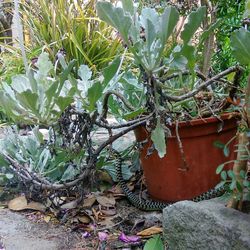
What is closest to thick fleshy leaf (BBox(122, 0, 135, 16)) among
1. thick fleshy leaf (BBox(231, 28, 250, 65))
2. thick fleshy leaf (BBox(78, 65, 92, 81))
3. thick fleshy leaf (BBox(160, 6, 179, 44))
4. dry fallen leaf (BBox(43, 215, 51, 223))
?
thick fleshy leaf (BBox(160, 6, 179, 44))

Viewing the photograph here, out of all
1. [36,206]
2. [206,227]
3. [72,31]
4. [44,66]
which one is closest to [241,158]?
[206,227]

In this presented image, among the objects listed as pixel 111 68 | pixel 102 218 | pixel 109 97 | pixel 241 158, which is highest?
pixel 111 68

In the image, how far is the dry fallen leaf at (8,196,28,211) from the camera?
1646 mm

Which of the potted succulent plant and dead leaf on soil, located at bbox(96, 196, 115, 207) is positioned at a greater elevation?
the potted succulent plant

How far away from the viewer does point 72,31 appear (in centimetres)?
400

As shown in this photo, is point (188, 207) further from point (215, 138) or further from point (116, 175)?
point (116, 175)

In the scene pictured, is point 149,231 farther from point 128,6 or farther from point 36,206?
point 128,6

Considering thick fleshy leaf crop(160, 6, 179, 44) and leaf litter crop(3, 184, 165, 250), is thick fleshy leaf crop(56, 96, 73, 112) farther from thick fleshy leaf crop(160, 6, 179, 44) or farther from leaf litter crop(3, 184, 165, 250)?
leaf litter crop(3, 184, 165, 250)

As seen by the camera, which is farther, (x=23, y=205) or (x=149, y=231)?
(x=23, y=205)

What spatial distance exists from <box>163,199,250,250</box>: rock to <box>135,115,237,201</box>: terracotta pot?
27 centimetres

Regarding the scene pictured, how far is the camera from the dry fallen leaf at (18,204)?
1.65 meters

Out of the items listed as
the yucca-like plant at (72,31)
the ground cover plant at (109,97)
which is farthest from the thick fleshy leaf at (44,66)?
the yucca-like plant at (72,31)

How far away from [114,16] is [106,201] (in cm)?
90

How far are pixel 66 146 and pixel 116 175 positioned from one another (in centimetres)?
51
